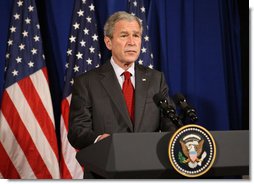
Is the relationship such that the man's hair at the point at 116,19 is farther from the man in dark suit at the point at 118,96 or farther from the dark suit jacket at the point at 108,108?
the dark suit jacket at the point at 108,108

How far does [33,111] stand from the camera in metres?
3.35

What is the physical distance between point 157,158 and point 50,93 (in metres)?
2.28

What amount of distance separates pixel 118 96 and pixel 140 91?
5.9 inches

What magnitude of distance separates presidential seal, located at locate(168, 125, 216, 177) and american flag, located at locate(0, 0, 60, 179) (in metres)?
2.09

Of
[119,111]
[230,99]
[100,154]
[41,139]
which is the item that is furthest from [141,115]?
[230,99]

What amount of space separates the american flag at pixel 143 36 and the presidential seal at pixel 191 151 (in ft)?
6.77

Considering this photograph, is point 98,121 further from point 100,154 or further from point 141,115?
point 100,154

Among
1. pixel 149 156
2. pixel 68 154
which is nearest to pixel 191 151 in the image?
pixel 149 156

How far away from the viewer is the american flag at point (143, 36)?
3479 millimetres

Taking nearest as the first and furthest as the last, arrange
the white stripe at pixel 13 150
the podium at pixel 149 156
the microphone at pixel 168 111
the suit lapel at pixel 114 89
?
the podium at pixel 149 156 < the microphone at pixel 168 111 < the suit lapel at pixel 114 89 < the white stripe at pixel 13 150

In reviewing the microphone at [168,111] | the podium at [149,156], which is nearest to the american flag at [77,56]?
the microphone at [168,111]

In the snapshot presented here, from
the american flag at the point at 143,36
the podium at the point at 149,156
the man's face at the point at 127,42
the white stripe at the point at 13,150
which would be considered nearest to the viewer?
the podium at the point at 149,156

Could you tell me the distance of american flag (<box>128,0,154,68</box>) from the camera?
137 inches

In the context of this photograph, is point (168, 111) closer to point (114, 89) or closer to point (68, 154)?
point (114, 89)
